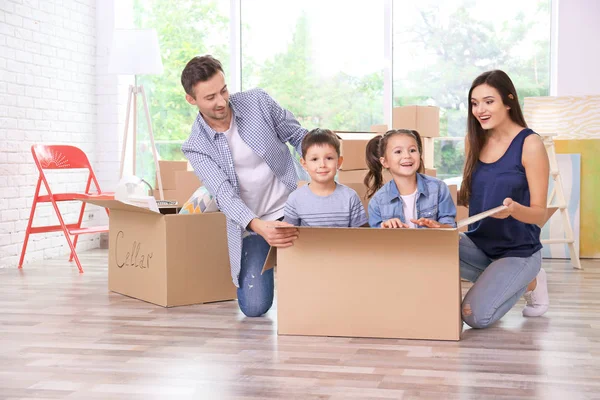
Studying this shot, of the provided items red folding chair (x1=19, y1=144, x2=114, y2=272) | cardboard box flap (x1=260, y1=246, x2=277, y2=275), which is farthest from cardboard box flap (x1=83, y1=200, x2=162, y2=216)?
red folding chair (x1=19, y1=144, x2=114, y2=272)

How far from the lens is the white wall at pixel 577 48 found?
203 inches

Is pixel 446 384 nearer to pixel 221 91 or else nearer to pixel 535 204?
pixel 535 204

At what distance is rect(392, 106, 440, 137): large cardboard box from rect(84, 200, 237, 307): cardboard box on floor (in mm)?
1542

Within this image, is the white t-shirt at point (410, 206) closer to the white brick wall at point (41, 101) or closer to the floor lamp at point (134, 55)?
the floor lamp at point (134, 55)

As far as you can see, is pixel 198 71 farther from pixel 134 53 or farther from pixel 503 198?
pixel 134 53

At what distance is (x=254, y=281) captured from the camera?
2988 mm

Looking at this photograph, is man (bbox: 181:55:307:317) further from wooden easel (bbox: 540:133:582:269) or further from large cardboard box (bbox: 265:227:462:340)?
wooden easel (bbox: 540:133:582:269)

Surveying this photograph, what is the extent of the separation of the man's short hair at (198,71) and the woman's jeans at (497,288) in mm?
1245

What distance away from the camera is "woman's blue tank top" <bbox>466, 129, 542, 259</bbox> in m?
2.71

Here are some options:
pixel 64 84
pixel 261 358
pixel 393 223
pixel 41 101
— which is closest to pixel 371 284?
pixel 393 223

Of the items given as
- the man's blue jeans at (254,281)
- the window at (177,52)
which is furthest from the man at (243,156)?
the window at (177,52)

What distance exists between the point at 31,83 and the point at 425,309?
349 centimetres

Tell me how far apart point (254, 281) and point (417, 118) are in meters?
1.85

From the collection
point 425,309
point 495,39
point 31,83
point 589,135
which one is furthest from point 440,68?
point 425,309
